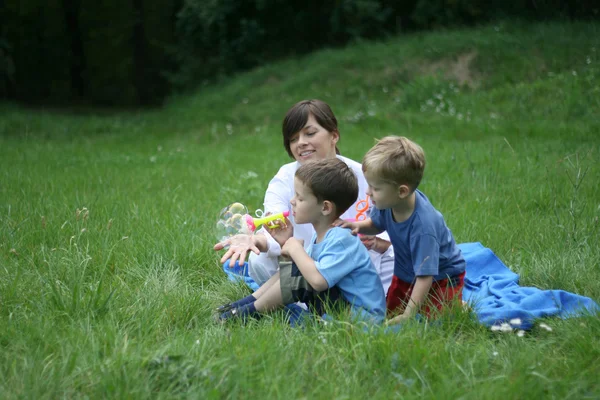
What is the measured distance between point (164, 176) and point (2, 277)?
4.13 m

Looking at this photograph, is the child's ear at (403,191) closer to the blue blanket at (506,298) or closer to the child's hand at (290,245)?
the child's hand at (290,245)

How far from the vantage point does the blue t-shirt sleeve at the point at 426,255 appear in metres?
3.17

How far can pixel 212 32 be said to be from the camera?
65.8 feet

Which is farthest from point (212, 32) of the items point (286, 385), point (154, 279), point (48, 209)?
point (286, 385)

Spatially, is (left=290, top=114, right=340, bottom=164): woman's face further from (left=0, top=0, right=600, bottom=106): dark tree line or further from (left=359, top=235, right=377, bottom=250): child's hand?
(left=0, top=0, right=600, bottom=106): dark tree line

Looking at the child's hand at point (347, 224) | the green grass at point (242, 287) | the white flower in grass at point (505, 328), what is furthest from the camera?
the child's hand at point (347, 224)

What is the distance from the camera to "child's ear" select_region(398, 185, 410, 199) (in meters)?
3.17

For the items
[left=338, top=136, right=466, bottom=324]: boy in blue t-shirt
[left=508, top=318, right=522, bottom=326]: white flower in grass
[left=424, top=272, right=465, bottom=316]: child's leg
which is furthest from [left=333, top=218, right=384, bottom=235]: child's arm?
[left=508, top=318, right=522, bottom=326]: white flower in grass

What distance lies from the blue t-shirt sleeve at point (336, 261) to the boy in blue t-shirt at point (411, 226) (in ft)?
0.61

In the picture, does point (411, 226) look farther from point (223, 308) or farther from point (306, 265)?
point (223, 308)

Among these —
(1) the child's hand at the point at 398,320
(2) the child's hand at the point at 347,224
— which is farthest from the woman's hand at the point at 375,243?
(1) the child's hand at the point at 398,320

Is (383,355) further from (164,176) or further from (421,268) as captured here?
(164,176)

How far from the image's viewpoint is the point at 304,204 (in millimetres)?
3309

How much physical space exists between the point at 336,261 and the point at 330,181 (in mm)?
430
